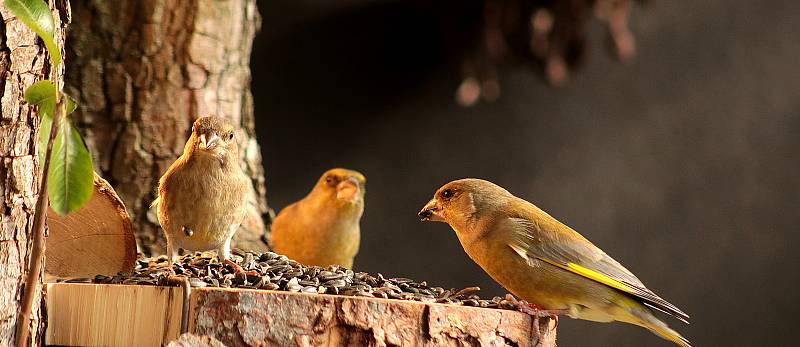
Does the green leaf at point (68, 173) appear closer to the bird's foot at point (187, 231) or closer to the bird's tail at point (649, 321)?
the bird's foot at point (187, 231)

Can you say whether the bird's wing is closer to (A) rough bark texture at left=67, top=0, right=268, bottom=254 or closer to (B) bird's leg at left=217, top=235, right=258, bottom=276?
(B) bird's leg at left=217, top=235, right=258, bottom=276

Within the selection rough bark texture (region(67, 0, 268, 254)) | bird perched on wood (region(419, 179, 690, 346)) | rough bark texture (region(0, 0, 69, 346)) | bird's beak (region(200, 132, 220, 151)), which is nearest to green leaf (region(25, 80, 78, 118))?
A: rough bark texture (region(0, 0, 69, 346))

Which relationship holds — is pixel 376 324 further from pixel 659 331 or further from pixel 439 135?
pixel 439 135

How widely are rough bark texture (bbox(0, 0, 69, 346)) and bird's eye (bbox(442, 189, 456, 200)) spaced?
1.13 meters

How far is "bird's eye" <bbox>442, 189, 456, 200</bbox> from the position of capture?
2.50 meters

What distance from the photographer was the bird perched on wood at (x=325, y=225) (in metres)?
3.04

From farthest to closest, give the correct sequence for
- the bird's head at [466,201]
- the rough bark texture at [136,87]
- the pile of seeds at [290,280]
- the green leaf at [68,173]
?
1. the rough bark texture at [136,87]
2. the bird's head at [466,201]
3. the pile of seeds at [290,280]
4. the green leaf at [68,173]

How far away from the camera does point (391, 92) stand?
4578 mm

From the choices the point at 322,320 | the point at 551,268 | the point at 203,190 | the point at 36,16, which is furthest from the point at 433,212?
the point at 36,16

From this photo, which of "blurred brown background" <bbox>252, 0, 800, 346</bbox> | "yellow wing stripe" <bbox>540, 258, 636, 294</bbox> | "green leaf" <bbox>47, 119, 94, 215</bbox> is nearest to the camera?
"green leaf" <bbox>47, 119, 94, 215</bbox>

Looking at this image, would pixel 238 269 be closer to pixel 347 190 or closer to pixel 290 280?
pixel 290 280

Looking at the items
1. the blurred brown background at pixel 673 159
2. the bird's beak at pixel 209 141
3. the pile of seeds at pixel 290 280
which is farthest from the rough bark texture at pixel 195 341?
the blurred brown background at pixel 673 159

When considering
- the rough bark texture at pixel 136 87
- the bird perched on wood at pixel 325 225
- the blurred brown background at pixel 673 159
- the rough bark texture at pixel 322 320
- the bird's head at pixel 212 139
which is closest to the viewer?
the rough bark texture at pixel 322 320

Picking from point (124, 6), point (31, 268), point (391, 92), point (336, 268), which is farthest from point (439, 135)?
point (31, 268)
